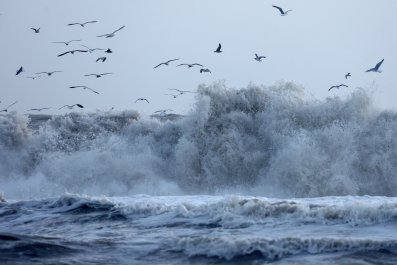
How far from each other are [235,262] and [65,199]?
595 centimetres

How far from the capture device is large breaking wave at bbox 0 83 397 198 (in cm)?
1578

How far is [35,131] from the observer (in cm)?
2520

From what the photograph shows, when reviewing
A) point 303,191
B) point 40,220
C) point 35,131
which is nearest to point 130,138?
point 35,131

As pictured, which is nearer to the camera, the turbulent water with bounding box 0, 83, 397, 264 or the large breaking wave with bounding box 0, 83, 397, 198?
the turbulent water with bounding box 0, 83, 397, 264

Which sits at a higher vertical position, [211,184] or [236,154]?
[236,154]

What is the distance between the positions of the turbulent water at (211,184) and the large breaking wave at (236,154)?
0.04m

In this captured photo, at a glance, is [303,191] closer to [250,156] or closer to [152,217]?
[250,156]

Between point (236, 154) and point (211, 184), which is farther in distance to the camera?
point (236, 154)

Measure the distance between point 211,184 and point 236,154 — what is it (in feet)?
4.20

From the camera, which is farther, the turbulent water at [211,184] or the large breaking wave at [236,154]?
the large breaking wave at [236,154]

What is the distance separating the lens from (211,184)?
17.5m

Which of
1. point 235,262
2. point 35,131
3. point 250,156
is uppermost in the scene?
point 35,131

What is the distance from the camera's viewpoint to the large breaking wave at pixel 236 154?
15.8m

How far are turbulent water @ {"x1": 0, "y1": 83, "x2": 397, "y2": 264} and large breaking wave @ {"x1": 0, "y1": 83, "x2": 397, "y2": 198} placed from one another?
43 millimetres
